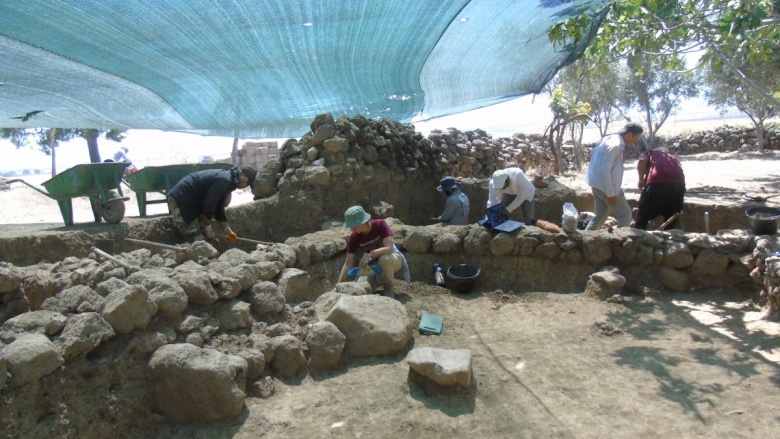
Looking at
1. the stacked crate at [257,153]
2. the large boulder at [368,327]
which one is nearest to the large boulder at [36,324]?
the large boulder at [368,327]

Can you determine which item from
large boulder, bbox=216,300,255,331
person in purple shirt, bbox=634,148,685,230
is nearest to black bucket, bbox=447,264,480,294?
person in purple shirt, bbox=634,148,685,230

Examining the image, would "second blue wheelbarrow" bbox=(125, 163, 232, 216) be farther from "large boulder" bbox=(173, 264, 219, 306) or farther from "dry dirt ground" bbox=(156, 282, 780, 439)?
"dry dirt ground" bbox=(156, 282, 780, 439)

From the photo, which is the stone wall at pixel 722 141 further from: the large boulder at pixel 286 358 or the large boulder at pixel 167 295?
the large boulder at pixel 167 295

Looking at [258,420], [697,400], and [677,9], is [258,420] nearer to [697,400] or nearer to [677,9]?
[697,400]

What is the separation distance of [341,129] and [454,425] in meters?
4.88

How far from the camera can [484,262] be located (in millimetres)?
5219

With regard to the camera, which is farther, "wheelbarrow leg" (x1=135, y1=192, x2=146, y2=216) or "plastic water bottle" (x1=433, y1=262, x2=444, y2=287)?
"wheelbarrow leg" (x1=135, y1=192, x2=146, y2=216)

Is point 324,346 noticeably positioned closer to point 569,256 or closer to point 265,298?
point 265,298

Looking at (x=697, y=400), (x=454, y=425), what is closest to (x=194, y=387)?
(x=454, y=425)

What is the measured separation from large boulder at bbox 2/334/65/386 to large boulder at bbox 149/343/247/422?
49 cm

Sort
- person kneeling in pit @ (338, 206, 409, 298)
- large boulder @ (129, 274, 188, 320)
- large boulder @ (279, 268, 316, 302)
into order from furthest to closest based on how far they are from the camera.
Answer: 1. person kneeling in pit @ (338, 206, 409, 298)
2. large boulder @ (279, 268, 316, 302)
3. large boulder @ (129, 274, 188, 320)

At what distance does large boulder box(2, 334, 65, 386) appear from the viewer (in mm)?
2293

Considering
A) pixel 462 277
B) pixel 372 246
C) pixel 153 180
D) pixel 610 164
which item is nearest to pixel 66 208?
pixel 153 180

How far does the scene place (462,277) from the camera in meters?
4.89
